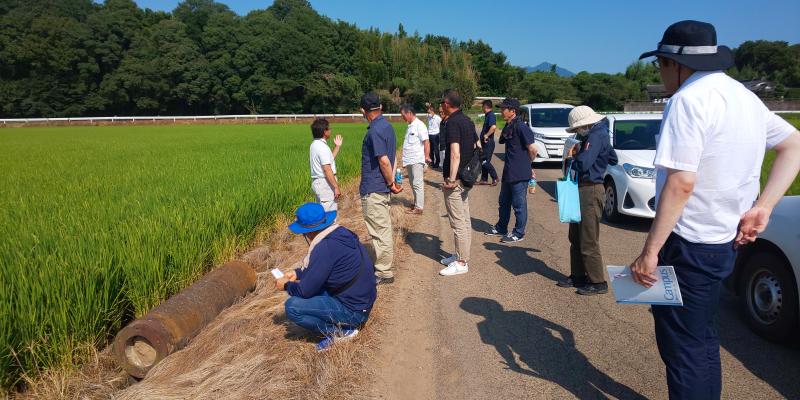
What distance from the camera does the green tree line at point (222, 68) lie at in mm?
51562

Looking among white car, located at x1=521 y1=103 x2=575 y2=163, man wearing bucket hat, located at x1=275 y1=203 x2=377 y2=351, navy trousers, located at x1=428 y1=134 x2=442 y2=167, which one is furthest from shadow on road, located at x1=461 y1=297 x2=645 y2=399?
navy trousers, located at x1=428 y1=134 x2=442 y2=167

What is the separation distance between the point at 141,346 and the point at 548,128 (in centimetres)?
1230

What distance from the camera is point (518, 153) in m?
6.24

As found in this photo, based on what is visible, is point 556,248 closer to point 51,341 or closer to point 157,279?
point 157,279

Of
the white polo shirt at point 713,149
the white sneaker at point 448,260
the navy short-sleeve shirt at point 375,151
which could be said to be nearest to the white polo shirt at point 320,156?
the navy short-sleeve shirt at point 375,151

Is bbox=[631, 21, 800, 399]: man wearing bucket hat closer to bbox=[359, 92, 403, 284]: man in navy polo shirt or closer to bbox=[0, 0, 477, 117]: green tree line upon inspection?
bbox=[359, 92, 403, 284]: man in navy polo shirt

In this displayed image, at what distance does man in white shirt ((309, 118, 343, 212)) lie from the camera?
5449 mm

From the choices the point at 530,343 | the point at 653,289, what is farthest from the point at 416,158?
the point at 653,289

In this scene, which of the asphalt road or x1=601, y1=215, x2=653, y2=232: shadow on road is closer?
the asphalt road

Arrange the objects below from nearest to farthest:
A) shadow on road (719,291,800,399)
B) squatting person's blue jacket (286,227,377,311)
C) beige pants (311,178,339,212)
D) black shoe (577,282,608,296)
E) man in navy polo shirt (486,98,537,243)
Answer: shadow on road (719,291,800,399)
squatting person's blue jacket (286,227,377,311)
black shoe (577,282,608,296)
beige pants (311,178,339,212)
man in navy polo shirt (486,98,537,243)

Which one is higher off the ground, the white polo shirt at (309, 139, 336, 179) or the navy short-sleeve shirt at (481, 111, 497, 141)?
the navy short-sleeve shirt at (481, 111, 497, 141)

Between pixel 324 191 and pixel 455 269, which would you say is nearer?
pixel 455 269

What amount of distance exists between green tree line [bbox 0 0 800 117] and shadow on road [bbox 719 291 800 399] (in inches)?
2018

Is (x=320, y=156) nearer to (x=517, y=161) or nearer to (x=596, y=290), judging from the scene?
(x=517, y=161)
